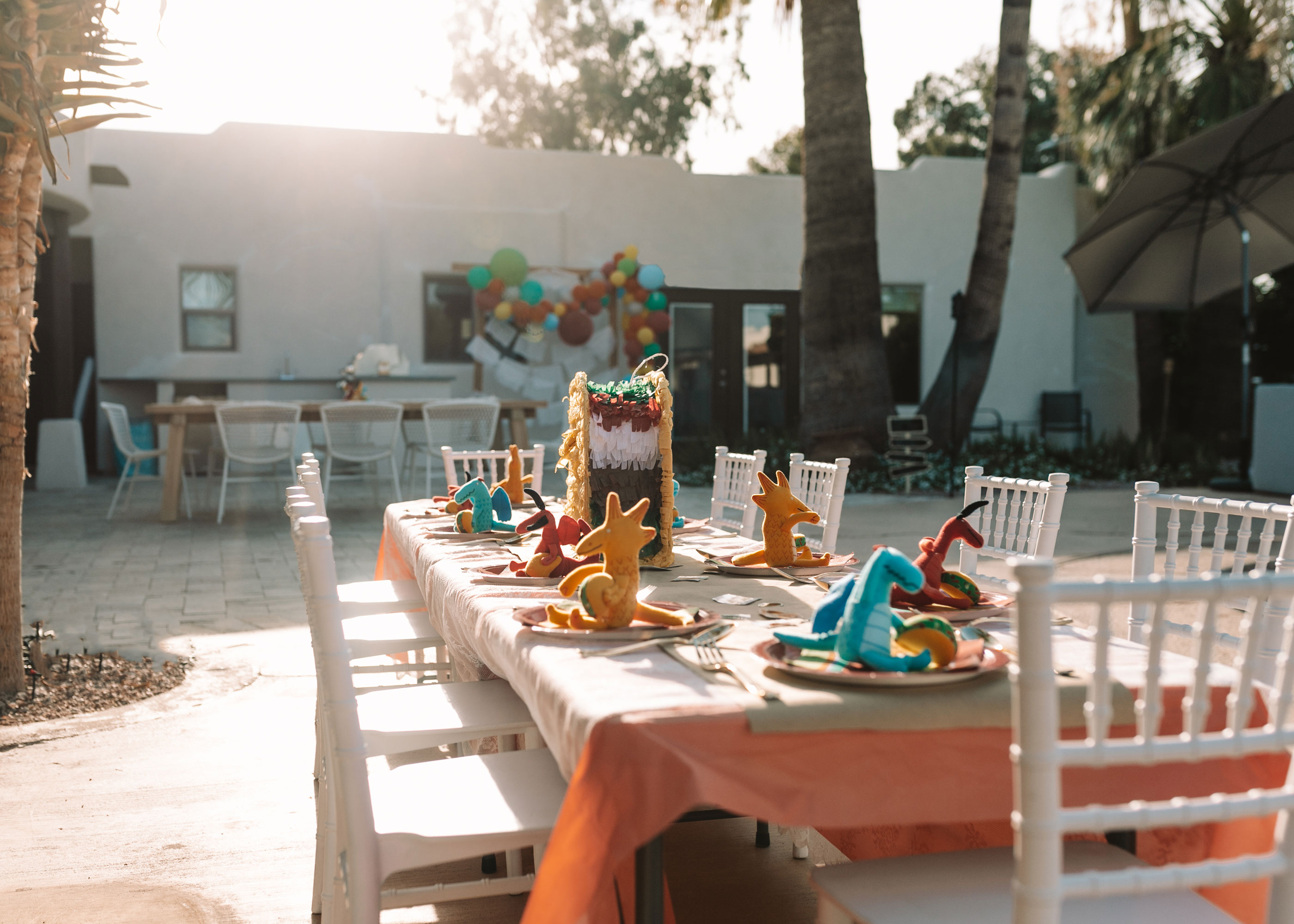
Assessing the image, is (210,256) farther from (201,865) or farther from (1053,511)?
(1053,511)

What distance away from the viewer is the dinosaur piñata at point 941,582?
158 centimetres

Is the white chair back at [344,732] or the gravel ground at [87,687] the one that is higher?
the white chair back at [344,732]

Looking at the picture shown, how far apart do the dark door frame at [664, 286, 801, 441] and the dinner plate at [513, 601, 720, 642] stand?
429 inches

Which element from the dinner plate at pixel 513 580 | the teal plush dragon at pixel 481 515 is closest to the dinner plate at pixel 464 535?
the teal plush dragon at pixel 481 515

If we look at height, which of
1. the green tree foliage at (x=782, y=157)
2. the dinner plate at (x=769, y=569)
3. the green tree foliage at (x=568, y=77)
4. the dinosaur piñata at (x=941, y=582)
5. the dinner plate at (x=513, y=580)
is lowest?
the dinner plate at (x=513, y=580)

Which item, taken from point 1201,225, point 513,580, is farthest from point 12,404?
point 1201,225

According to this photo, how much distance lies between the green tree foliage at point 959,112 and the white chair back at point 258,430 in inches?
699

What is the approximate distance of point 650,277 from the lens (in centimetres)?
1180

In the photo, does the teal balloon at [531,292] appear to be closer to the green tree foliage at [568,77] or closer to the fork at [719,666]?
the green tree foliage at [568,77]

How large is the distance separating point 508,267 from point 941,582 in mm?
10137

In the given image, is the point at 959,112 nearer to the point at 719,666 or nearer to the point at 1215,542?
the point at 1215,542

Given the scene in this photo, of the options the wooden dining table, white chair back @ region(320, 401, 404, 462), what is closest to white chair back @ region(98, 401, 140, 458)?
the wooden dining table

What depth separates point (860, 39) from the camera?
804 centimetres

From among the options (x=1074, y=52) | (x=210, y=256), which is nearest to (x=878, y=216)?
(x=1074, y=52)
